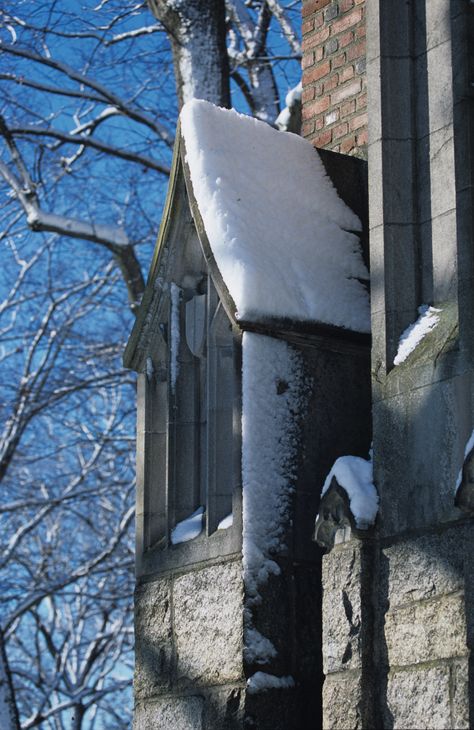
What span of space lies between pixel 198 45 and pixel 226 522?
19.0 feet

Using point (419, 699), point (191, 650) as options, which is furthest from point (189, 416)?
point (419, 699)

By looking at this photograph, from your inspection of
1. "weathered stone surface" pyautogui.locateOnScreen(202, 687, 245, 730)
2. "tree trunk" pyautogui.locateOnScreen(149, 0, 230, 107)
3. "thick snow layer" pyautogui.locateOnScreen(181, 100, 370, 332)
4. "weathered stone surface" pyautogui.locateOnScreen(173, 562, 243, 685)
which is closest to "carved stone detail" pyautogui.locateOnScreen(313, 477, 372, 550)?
"weathered stone surface" pyautogui.locateOnScreen(173, 562, 243, 685)

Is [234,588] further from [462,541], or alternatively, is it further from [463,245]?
[463,245]

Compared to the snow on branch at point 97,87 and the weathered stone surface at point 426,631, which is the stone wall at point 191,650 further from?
the snow on branch at point 97,87

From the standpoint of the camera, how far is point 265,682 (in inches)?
181

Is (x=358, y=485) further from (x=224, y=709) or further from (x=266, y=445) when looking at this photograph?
(x=224, y=709)

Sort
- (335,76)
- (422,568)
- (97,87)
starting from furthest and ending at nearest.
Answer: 1. (97,87)
2. (335,76)
3. (422,568)

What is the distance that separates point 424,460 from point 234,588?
2.75 ft

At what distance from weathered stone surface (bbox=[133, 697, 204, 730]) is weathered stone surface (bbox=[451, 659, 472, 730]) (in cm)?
112

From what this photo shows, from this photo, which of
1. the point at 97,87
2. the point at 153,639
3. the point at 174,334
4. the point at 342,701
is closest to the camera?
the point at 342,701

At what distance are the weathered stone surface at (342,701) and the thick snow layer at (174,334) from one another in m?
1.47

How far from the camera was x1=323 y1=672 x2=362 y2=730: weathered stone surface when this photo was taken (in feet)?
14.0

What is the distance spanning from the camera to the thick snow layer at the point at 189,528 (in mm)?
5102

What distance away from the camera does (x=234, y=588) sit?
4.69 metres
